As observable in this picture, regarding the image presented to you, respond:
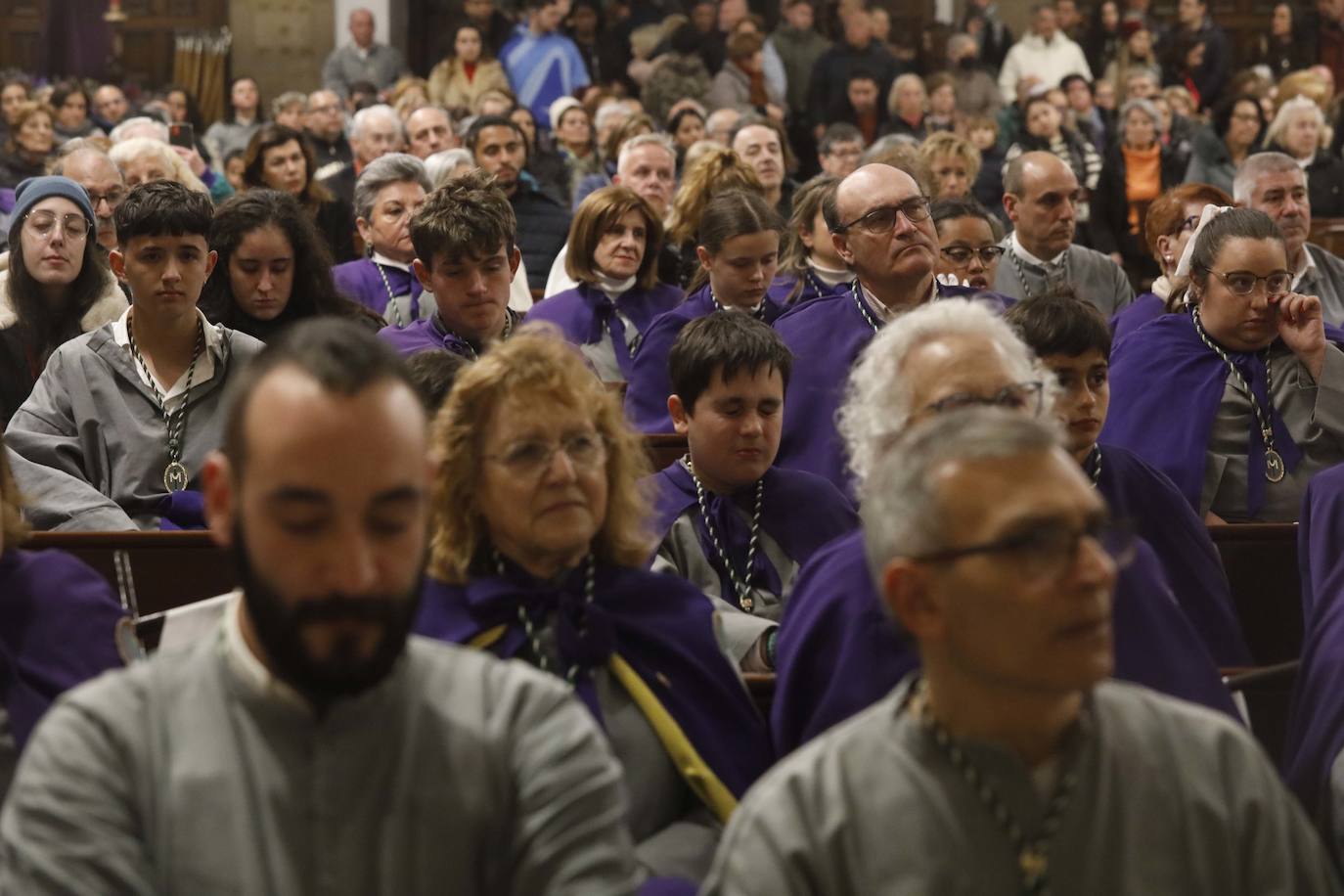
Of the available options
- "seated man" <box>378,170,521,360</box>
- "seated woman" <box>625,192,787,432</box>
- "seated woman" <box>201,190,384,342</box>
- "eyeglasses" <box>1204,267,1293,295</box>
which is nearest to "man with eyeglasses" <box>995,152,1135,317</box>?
"seated woman" <box>625,192,787,432</box>

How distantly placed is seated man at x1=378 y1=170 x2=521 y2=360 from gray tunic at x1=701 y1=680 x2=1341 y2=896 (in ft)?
10.4

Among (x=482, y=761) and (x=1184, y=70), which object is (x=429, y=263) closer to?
(x=482, y=761)

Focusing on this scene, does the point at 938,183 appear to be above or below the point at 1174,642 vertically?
above

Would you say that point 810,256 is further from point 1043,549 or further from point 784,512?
point 1043,549

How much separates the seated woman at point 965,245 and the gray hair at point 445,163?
2.45m

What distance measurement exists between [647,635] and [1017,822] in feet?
3.08

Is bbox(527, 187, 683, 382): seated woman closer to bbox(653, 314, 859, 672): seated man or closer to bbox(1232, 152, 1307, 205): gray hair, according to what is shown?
bbox(1232, 152, 1307, 205): gray hair

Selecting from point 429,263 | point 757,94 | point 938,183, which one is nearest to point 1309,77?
point 757,94

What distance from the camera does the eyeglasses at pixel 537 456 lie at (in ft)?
9.23

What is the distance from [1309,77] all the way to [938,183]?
6.36 m

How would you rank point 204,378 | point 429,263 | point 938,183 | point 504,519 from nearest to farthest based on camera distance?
point 504,519 → point 204,378 → point 429,263 → point 938,183

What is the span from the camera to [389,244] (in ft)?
23.7

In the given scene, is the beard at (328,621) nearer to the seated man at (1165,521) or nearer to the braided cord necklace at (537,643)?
the braided cord necklace at (537,643)

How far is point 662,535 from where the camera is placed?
3.82 metres
